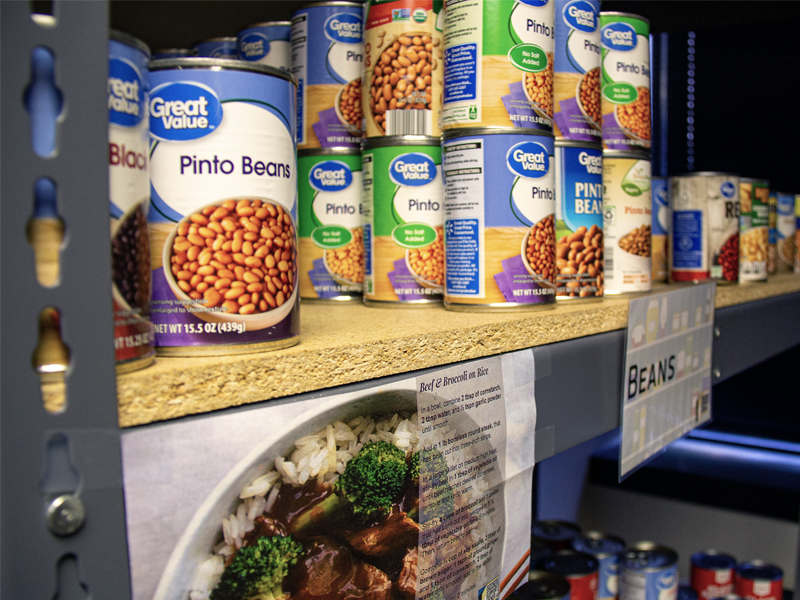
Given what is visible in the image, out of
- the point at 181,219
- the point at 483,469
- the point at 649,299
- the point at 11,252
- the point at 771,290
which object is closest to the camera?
the point at 11,252

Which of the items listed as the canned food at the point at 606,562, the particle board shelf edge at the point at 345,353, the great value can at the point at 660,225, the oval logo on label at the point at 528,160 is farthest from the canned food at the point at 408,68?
the canned food at the point at 606,562

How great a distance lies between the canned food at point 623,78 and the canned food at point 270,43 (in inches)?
20.0

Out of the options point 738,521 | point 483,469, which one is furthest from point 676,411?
point 738,521

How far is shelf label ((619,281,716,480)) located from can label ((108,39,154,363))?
0.63m

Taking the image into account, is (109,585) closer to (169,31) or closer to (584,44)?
(584,44)

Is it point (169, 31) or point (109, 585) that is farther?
point (169, 31)

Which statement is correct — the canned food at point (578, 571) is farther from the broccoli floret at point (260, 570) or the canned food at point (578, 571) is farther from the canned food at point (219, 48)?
the canned food at point (219, 48)

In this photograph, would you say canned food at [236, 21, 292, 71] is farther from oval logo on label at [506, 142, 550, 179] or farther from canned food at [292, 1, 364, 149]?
oval logo on label at [506, 142, 550, 179]

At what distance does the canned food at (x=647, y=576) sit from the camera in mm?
1360

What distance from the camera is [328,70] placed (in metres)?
0.94

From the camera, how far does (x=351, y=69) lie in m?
0.95

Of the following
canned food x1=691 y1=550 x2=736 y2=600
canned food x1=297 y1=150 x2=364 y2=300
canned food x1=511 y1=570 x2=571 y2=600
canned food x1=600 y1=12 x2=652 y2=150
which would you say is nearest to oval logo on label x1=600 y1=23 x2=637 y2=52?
canned food x1=600 y1=12 x2=652 y2=150

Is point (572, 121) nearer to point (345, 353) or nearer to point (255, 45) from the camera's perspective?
point (255, 45)

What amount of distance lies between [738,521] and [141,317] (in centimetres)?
224
